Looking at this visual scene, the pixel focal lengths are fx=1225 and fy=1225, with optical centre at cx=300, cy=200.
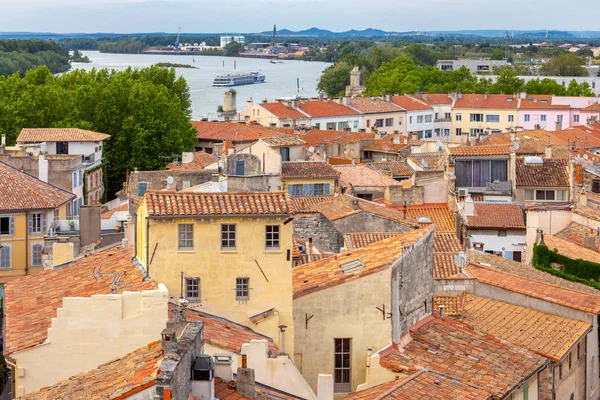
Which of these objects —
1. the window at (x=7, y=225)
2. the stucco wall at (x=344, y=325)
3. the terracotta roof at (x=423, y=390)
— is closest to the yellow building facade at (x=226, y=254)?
the stucco wall at (x=344, y=325)

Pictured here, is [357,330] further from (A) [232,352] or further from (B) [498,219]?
(B) [498,219]

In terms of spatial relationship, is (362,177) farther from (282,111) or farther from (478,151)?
(282,111)

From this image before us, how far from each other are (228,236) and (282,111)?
6278 centimetres

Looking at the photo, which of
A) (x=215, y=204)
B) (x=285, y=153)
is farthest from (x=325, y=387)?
(x=285, y=153)

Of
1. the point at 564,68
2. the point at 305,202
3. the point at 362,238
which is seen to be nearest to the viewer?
the point at 362,238

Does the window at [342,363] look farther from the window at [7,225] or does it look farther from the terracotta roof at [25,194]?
the window at [7,225]

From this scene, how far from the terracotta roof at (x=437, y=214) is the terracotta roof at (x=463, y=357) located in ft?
44.5

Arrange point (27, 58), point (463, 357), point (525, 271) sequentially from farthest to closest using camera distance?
point (27, 58), point (525, 271), point (463, 357)

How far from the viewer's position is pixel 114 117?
207 feet

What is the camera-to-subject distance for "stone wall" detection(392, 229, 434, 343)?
57.1 ft

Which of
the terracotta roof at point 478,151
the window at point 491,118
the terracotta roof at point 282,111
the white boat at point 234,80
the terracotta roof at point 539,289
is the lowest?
the terracotta roof at point 539,289

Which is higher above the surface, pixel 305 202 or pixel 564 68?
pixel 564 68

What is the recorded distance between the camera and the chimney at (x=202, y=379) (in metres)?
11.6

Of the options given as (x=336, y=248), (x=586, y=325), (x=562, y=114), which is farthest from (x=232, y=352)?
(x=562, y=114)
